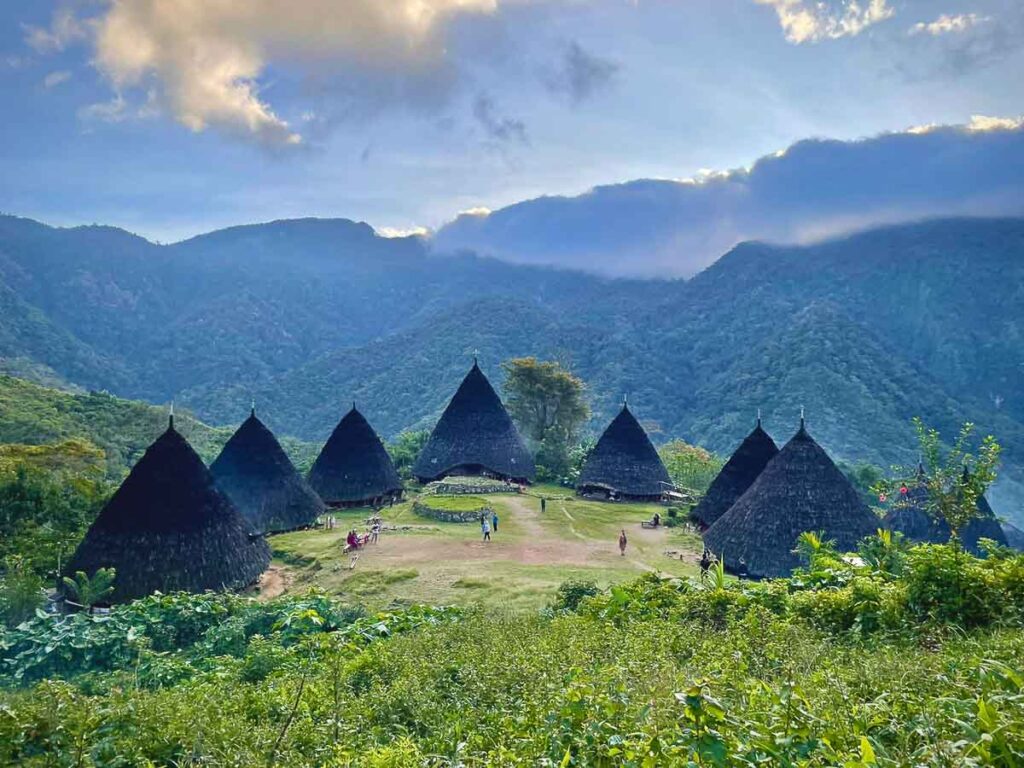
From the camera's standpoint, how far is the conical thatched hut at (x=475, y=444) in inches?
1110

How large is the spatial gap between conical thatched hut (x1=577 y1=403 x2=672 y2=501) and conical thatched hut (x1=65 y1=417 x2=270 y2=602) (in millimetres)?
14720

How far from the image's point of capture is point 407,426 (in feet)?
185

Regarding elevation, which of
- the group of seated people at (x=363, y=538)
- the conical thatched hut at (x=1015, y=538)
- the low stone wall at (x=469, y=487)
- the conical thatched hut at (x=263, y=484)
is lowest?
the conical thatched hut at (x=1015, y=538)

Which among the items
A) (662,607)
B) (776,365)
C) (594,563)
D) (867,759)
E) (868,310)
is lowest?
(594,563)

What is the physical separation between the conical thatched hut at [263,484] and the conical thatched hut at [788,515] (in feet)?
41.1

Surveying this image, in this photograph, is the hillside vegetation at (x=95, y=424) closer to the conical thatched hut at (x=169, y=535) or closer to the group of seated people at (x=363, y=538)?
the group of seated people at (x=363, y=538)

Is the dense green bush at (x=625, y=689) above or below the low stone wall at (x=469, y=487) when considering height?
above

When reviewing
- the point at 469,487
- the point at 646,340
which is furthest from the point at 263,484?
the point at 646,340

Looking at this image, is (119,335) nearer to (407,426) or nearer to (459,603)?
(407,426)

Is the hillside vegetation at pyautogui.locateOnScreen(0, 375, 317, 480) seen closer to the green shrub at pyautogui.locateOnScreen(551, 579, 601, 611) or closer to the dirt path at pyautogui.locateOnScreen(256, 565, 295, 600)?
the dirt path at pyautogui.locateOnScreen(256, 565, 295, 600)

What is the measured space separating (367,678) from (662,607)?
3.58 meters

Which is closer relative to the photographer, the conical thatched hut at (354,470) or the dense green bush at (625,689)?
the dense green bush at (625,689)

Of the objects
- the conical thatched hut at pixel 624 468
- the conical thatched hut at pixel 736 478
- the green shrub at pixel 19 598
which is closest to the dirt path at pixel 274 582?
the green shrub at pixel 19 598

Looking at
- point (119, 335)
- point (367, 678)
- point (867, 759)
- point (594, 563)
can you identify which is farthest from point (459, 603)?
point (119, 335)
